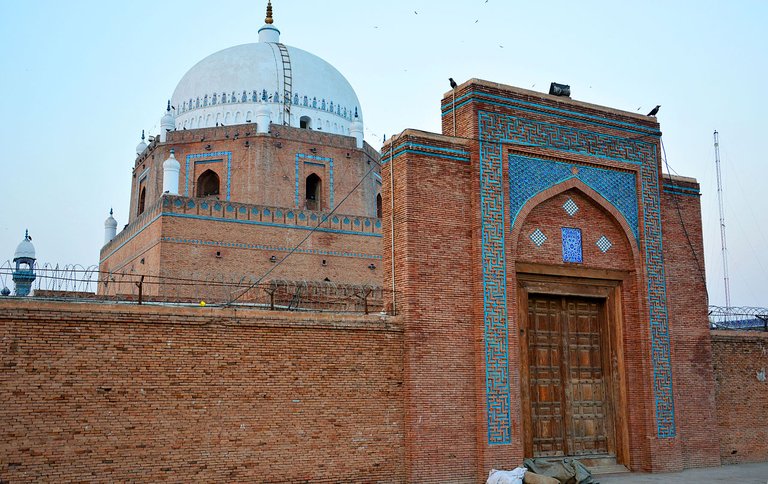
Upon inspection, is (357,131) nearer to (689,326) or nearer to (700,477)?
(689,326)

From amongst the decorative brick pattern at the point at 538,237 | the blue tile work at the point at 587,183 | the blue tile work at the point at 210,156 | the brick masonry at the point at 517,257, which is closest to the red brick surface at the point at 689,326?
the brick masonry at the point at 517,257

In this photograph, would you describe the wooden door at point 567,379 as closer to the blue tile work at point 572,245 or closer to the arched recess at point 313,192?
the blue tile work at point 572,245

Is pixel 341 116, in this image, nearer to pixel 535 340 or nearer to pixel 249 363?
pixel 535 340

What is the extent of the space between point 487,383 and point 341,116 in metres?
16.3

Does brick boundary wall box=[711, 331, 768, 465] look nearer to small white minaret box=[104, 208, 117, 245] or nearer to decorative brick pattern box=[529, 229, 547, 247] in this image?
decorative brick pattern box=[529, 229, 547, 247]

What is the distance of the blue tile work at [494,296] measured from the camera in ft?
34.7

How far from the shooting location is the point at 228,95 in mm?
24438

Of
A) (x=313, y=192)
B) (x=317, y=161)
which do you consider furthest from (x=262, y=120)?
(x=313, y=192)

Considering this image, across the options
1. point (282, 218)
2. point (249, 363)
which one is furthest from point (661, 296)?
point (282, 218)

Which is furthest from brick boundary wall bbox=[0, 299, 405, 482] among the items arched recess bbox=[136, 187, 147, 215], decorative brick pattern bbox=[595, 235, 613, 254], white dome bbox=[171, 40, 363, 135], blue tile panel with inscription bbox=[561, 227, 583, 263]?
arched recess bbox=[136, 187, 147, 215]

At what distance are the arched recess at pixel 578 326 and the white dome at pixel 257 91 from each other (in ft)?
45.7

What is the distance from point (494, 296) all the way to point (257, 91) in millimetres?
15518

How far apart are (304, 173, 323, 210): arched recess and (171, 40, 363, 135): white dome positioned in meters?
1.83

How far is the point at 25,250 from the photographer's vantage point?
66.3 feet
